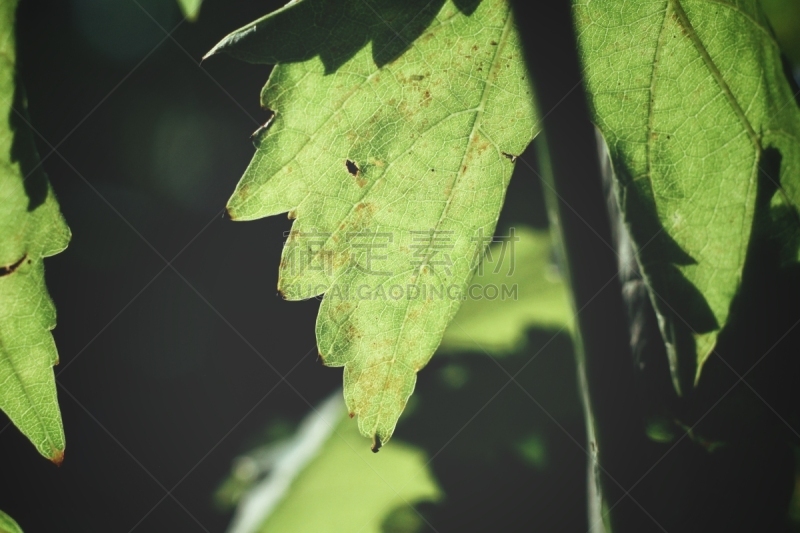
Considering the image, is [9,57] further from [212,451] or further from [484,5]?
[212,451]

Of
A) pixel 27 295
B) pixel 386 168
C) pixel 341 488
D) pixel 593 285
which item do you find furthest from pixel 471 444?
pixel 27 295

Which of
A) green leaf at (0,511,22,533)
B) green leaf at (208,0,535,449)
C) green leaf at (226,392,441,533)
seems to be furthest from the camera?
green leaf at (226,392,441,533)

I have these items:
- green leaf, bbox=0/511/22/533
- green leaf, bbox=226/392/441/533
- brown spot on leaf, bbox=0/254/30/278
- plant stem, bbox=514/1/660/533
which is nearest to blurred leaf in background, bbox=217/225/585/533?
green leaf, bbox=226/392/441/533

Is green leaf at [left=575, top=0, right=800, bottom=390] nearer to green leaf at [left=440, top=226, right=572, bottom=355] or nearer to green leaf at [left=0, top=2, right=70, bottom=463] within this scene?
green leaf at [left=440, top=226, right=572, bottom=355]

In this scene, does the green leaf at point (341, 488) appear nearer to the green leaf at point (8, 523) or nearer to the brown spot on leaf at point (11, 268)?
the green leaf at point (8, 523)


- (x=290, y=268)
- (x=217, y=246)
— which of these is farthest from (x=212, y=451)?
(x=290, y=268)

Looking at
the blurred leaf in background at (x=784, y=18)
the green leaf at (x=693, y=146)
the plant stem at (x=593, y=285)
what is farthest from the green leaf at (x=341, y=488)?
the blurred leaf in background at (x=784, y=18)
